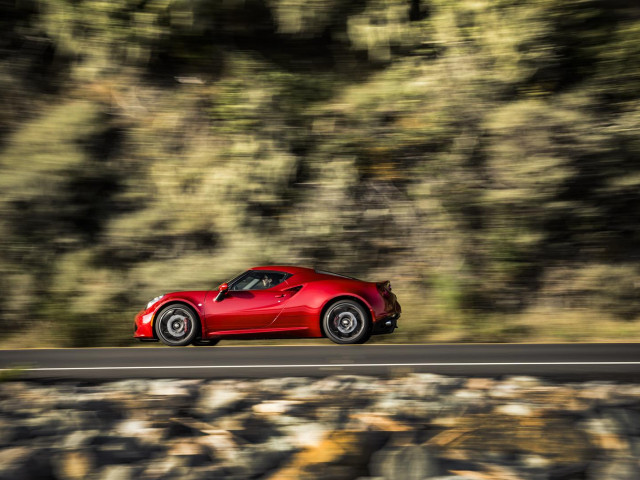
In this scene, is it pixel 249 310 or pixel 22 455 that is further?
pixel 249 310

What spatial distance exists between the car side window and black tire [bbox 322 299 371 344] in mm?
846

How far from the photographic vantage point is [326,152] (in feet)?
54.4

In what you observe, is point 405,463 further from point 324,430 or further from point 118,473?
point 118,473

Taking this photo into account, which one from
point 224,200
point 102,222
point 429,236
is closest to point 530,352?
point 429,236

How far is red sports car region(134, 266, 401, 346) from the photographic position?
10977mm

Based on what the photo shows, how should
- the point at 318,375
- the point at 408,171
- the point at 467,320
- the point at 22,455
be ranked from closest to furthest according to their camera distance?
the point at 22,455 < the point at 318,375 < the point at 467,320 < the point at 408,171

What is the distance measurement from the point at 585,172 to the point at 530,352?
6131 mm

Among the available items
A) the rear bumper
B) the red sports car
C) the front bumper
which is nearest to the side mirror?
the red sports car

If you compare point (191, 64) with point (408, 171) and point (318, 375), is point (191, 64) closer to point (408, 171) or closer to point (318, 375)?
point (408, 171)

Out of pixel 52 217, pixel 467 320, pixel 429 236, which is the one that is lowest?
pixel 467 320

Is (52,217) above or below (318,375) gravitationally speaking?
above

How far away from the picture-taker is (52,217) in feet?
54.0

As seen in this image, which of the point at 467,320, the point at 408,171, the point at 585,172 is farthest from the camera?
the point at 408,171

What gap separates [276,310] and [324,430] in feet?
13.0
